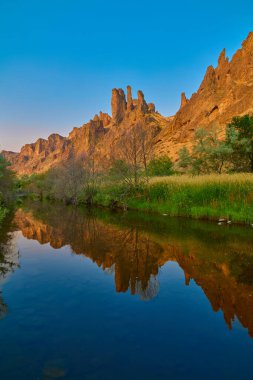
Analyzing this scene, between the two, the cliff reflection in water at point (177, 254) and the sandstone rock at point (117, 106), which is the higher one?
the sandstone rock at point (117, 106)

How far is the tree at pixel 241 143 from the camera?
25.7m

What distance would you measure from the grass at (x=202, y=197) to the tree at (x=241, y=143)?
24.0ft

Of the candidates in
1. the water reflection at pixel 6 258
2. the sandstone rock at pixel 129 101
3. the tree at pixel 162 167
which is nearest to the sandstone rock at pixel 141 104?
the sandstone rock at pixel 129 101

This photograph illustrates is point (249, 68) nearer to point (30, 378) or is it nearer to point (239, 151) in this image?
point (239, 151)

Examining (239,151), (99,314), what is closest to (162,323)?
(99,314)

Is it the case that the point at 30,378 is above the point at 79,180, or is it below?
below

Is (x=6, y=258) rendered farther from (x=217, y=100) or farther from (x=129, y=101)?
(x=129, y=101)

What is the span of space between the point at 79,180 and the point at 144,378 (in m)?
37.5

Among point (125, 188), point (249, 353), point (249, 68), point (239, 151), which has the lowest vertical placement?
point (249, 353)

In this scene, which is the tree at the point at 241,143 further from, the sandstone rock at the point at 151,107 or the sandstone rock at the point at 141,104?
the sandstone rock at the point at 151,107

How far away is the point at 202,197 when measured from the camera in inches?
758

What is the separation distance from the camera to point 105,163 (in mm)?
39312

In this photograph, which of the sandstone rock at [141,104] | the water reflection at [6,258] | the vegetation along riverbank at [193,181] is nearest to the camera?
the water reflection at [6,258]

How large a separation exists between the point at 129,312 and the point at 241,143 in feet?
76.5
